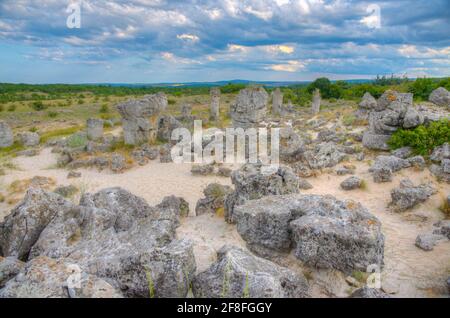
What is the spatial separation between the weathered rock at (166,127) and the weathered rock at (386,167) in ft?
33.0

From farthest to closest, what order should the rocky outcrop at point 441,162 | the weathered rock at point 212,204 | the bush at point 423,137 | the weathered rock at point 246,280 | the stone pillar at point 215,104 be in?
the stone pillar at point 215,104 < the bush at point 423,137 < the rocky outcrop at point 441,162 < the weathered rock at point 212,204 < the weathered rock at point 246,280

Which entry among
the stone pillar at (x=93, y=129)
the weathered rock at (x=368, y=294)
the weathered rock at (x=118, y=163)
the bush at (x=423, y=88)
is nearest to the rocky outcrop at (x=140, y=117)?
the stone pillar at (x=93, y=129)

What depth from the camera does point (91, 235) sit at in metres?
5.89

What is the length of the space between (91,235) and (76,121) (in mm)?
24708

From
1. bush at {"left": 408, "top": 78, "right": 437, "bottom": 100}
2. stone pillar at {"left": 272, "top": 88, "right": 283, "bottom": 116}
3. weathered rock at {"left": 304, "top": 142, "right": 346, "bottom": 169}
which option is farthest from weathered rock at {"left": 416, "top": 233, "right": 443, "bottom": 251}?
bush at {"left": 408, "top": 78, "right": 437, "bottom": 100}

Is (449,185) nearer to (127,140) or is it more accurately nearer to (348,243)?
(348,243)

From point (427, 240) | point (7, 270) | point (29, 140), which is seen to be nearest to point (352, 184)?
point (427, 240)

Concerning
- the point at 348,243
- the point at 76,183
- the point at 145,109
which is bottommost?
the point at 76,183

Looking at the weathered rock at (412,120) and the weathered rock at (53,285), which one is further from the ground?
the weathered rock at (412,120)

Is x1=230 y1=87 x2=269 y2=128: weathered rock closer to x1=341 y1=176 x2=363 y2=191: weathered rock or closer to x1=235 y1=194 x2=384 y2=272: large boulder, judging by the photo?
x1=341 y1=176 x2=363 y2=191: weathered rock

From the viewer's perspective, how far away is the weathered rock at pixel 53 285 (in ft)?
11.2

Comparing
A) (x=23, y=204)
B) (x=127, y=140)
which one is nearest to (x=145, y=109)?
(x=127, y=140)

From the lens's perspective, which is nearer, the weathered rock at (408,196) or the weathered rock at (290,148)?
the weathered rock at (408,196)

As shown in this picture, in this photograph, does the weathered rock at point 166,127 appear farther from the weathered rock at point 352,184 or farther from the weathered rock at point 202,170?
the weathered rock at point 352,184
